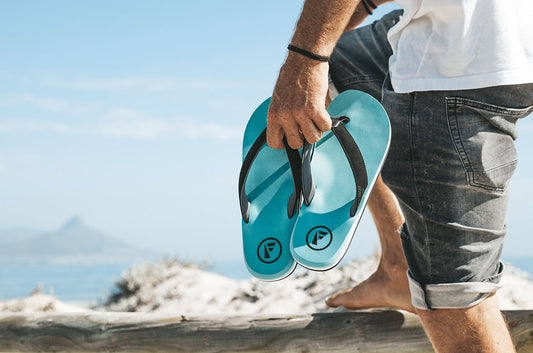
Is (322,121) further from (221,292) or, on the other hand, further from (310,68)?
(221,292)

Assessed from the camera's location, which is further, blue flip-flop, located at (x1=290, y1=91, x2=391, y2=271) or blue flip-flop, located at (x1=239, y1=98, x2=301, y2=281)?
blue flip-flop, located at (x1=239, y1=98, x2=301, y2=281)

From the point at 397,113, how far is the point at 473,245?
16.1 inches

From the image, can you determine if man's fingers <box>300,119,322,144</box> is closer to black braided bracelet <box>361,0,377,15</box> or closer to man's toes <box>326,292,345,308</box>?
black braided bracelet <box>361,0,377,15</box>

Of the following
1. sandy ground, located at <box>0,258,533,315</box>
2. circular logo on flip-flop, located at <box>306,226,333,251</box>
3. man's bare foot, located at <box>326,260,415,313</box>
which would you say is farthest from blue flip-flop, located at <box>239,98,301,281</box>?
sandy ground, located at <box>0,258,533,315</box>

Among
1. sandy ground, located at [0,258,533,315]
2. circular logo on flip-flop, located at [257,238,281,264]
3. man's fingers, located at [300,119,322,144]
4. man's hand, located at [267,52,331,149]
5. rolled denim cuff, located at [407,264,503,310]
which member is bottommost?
sandy ground, located at [0,258,533,315]

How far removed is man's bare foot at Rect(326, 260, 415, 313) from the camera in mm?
2012

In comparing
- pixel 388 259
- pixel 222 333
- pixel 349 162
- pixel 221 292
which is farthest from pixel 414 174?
pixel 221 292

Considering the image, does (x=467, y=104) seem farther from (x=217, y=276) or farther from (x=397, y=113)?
(x=217, y=276)

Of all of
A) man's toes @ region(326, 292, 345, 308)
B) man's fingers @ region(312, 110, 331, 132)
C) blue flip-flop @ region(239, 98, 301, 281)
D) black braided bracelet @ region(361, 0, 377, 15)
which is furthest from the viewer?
man's toes @ region(326, 292, 345, 308)

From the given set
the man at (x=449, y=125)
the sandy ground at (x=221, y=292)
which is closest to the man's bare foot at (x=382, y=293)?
the man at (x=449, y=125)

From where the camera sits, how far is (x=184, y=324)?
231 cm

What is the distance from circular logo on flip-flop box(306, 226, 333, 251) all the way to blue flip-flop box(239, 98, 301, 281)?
112mm

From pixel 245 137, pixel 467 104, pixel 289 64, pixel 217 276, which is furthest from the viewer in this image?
pixel 217 276

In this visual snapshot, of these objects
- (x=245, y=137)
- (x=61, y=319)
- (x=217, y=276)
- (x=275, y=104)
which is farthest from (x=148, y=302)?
(x=275, y=104)
